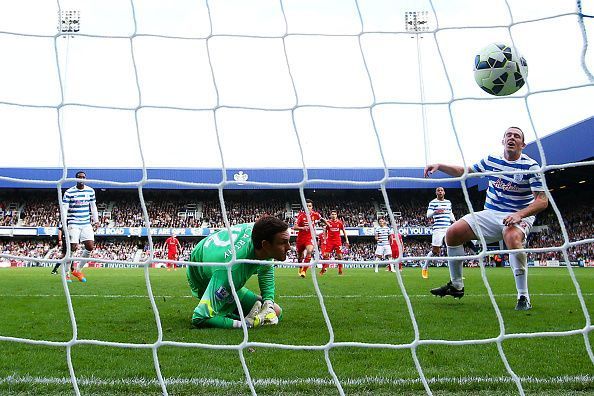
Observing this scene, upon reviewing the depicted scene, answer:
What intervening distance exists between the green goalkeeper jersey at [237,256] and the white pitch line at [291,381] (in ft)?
3.89

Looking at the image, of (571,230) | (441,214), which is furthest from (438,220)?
(571,230)

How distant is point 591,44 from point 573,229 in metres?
26.3

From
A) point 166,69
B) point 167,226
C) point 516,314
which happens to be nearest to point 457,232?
point 516,314

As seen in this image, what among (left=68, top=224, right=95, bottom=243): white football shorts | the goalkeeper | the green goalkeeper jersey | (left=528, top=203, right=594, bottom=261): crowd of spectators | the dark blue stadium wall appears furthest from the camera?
(left=528, top=203, right=594, bottom=261): crowd of spectators

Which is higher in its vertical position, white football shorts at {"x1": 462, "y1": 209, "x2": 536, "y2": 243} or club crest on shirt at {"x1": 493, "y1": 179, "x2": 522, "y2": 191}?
club crest on shirt at {"x1": 493, "y1": 179, "x2": 522, "y2": 191}

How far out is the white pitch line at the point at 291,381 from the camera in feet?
8.34

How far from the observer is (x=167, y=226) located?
106ft

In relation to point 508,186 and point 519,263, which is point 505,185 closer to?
point 508,186

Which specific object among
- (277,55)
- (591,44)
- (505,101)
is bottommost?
(505,101)

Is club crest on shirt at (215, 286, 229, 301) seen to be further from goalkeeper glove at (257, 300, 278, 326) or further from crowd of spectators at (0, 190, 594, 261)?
crowd of spectators at (0, 190, 594, 261)

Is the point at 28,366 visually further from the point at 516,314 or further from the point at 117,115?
the point at 516,314

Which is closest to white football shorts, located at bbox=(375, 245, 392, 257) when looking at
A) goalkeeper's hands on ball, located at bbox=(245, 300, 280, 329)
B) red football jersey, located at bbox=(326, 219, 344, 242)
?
red football jersey, located at bbox=(326, 219, 344, 242)

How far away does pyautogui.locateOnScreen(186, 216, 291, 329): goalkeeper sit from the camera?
12.3 feet

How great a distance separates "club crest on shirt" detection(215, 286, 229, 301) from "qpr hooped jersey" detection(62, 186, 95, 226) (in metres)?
5.79
